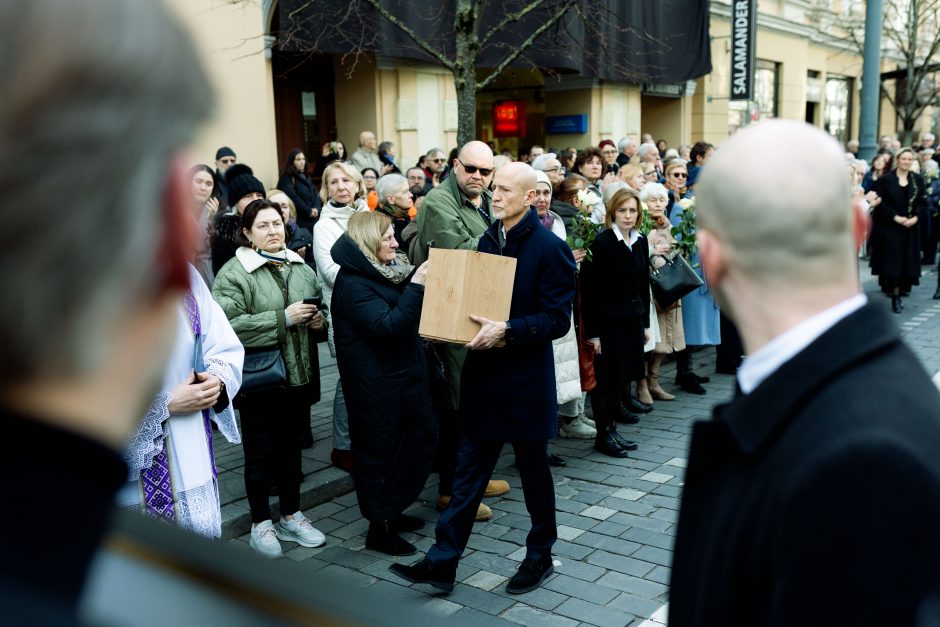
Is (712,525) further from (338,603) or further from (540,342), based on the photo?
(540,342)

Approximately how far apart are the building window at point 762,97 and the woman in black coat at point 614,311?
17875mm

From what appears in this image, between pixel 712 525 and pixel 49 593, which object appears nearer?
pixel 49 593

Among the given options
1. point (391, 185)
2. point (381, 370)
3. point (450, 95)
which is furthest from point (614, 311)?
point (450, 95)

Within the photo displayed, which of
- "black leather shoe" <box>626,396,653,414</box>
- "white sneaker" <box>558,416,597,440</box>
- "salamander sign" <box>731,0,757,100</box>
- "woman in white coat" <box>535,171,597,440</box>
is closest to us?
"woman in white coat" <box>535,171,597,440</box>

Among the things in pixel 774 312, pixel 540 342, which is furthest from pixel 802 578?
pixel 540 342

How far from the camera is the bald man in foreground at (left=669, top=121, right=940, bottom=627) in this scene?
1277 mm

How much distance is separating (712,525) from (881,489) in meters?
0.35

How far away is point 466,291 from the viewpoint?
14.2 ft

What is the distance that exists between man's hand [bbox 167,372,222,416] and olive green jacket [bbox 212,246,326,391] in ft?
3.63

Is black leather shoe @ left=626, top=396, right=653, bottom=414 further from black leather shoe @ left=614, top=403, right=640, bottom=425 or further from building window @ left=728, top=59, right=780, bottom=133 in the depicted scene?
building window @ left=728, top=59, right=780, bottom=133

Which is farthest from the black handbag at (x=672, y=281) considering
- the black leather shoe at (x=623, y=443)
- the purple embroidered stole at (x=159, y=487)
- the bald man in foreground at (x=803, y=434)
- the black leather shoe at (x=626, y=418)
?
the bald man in foreground at (x=803, y=434)

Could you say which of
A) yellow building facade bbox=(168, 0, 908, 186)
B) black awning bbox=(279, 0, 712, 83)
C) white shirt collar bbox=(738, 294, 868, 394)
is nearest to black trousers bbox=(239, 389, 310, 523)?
yellow building facade bbox=(168, 0, 908, 186)

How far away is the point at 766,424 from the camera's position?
58.1 inches

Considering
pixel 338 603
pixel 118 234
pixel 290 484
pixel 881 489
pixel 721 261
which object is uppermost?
pixel 118 234
